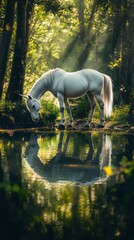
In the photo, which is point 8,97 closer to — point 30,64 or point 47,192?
point 47,192

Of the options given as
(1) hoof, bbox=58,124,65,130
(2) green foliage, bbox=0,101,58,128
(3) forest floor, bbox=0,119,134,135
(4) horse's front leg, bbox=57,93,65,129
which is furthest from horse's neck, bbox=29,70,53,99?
(1) hoof, bbox=58,124,65,130

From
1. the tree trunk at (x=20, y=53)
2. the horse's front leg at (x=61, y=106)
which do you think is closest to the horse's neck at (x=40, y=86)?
the horse's front leg at (x=61, y=106)

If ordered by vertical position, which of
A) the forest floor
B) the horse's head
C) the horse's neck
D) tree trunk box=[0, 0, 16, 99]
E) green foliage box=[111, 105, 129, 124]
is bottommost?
the forest floor

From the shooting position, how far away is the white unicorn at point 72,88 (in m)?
22.0

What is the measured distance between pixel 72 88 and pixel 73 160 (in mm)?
8413

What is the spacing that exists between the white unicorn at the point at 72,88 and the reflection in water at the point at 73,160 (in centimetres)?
226

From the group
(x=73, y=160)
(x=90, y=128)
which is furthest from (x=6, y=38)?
(x=73, y=160)

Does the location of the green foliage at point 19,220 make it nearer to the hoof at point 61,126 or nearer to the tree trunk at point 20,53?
the hoof at point 61,126

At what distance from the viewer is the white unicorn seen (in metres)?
22.0

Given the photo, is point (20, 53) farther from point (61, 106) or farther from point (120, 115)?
point (120, 115)

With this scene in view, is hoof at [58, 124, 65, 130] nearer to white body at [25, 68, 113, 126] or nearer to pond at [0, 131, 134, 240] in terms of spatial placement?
white body at [25, 68, 113, 126]

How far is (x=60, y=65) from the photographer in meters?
52.2

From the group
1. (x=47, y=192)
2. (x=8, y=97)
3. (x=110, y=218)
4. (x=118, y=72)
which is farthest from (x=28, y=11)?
(x=110, y=218)

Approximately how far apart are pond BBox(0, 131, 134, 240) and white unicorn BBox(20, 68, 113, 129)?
1696 mm
